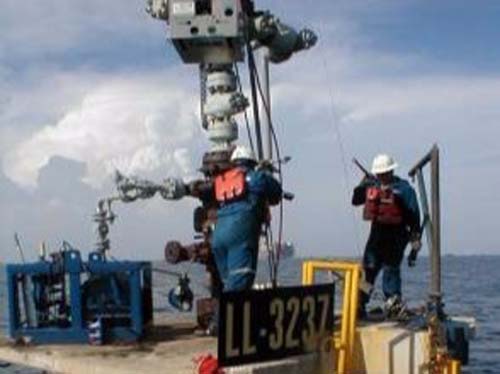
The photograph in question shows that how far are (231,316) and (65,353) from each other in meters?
3.20

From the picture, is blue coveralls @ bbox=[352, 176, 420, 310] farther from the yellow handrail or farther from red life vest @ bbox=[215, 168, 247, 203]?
the yellow handrail

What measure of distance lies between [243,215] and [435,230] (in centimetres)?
179

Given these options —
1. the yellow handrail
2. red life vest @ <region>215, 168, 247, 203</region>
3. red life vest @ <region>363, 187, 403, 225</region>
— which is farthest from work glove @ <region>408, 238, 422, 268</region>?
red life vest @ <region>215, 168, 247, 203</region>

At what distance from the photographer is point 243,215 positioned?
9.32m

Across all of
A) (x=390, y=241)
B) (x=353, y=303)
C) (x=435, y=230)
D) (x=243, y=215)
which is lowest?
(x=353, y=303)

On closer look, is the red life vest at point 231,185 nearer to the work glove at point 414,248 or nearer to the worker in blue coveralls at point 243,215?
the worker in blue coveralls at point 243,215

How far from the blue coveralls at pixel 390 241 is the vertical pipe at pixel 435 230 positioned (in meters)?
1.90

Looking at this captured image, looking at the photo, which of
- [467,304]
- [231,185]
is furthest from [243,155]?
[467,304]

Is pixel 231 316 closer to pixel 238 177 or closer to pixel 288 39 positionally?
pixel 238 177

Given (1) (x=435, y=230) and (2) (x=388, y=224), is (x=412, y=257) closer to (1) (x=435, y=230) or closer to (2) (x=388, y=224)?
(2) (x=388, y=224)

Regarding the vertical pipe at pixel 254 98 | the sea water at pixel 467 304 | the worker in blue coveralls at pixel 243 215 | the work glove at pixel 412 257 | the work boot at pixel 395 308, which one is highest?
the vertical pipe at pixel 254 98

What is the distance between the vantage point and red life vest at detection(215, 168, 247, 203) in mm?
9281

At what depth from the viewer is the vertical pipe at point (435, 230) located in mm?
8484

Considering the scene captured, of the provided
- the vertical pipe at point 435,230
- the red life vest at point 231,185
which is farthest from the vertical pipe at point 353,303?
the red life vest at point 231,185
